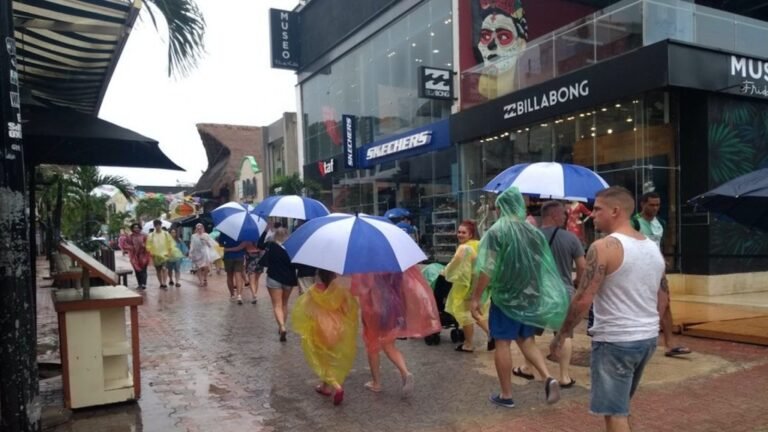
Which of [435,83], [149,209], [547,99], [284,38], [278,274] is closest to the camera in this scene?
[278,274]

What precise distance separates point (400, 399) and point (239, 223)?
6266 mm

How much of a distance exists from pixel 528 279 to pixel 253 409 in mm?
2537

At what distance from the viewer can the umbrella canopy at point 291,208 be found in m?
8.92

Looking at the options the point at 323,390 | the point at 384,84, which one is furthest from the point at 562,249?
the point at 384,84

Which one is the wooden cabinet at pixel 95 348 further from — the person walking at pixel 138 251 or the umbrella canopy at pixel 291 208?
the person walking at pixel 138 251

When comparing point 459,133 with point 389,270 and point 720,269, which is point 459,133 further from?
point 389,270

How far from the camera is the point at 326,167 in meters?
24.8

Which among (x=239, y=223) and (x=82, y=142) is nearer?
(x=82, y=142)

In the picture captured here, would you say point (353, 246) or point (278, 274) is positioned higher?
point (353, 246)

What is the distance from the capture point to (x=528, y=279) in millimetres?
4555

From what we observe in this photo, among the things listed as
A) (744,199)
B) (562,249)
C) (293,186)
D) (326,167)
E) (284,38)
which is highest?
(284,38)

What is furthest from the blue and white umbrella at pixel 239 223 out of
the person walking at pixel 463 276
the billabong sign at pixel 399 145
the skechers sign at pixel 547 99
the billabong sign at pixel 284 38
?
the billabong sign at pixel 284 38

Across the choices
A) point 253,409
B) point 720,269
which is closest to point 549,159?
point 720,269

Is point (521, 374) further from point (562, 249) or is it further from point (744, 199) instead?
point (744, 199)
